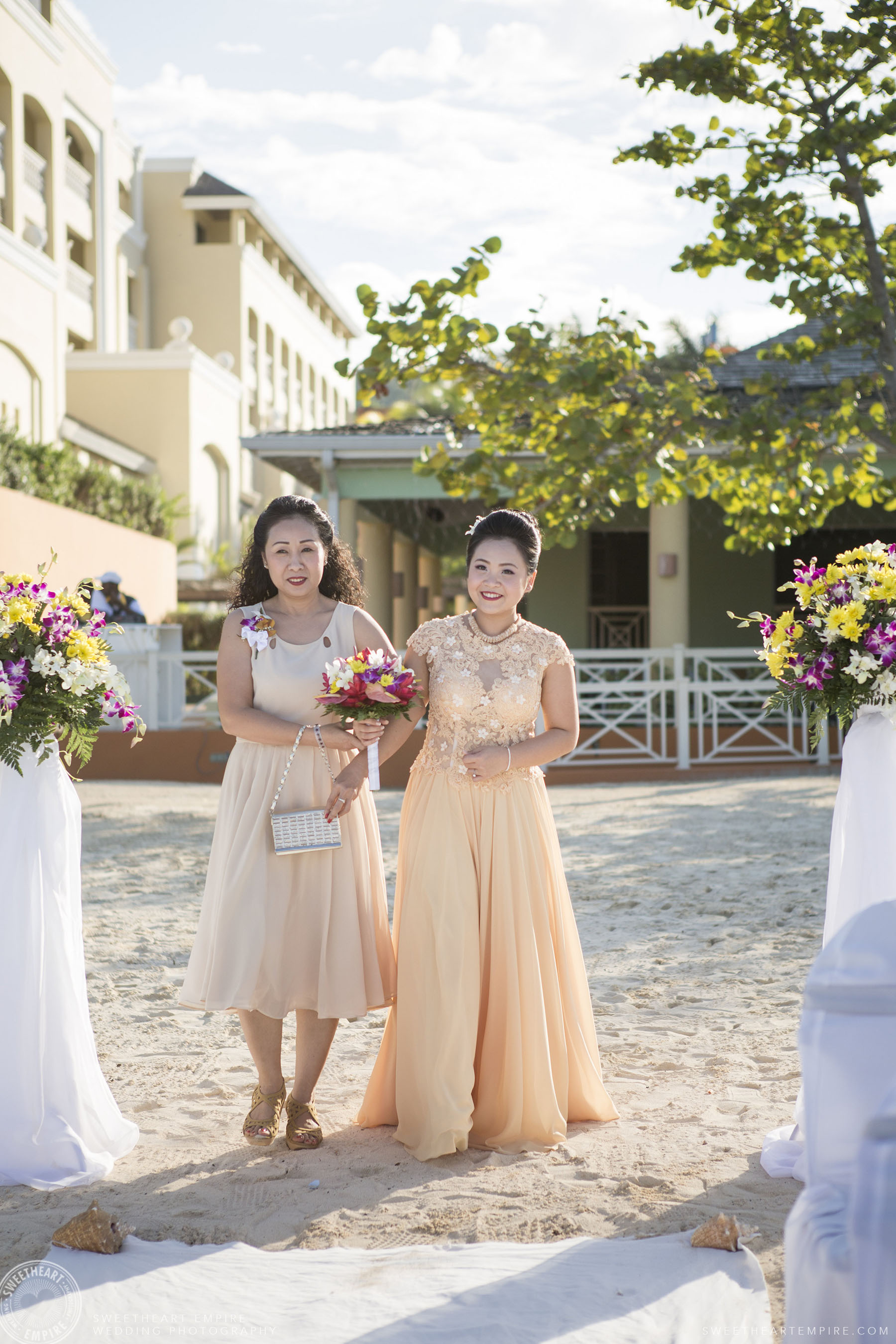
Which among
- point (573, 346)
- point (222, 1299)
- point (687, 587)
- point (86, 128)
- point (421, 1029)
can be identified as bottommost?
point (222, 1299)

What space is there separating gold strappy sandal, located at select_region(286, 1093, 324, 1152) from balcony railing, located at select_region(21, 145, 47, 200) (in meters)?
20.6

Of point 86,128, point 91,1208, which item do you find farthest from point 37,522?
point 86,128

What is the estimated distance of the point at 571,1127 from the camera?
3816 millimetres

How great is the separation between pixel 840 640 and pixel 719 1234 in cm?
161

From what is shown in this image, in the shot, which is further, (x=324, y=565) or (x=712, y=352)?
(x=712, y=352)

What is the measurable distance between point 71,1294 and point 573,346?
8.18 metres

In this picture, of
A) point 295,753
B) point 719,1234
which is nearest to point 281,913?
point 295,753

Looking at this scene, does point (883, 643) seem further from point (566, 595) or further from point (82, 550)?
point (566, 595)

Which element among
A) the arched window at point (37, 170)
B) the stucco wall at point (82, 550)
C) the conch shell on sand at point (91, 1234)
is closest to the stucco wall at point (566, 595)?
the stucco wall at point (82, 550)

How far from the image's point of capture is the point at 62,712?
3.51 m

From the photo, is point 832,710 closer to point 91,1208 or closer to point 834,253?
point 91,1208

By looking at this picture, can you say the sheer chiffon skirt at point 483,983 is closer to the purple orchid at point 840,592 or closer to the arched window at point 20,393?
the purple orchid at point 840,592

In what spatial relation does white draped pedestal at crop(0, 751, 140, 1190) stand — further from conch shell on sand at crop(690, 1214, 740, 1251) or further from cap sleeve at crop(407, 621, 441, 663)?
conch shell on sand at crop(690, 1214, 740, 1251)

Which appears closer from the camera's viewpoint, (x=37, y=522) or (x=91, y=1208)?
(x=91, y=1208)
